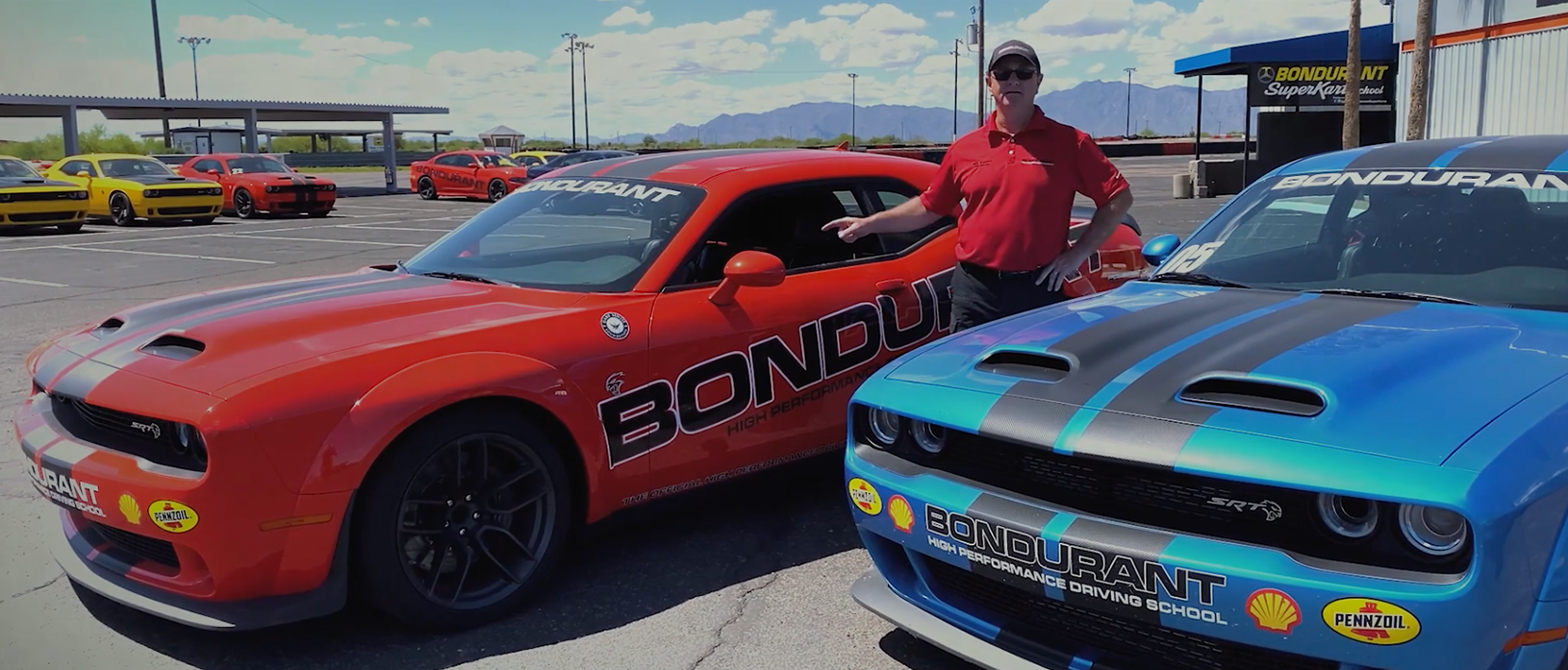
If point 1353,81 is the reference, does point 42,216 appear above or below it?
below

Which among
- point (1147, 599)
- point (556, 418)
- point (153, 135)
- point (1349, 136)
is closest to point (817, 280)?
point (556, 418)

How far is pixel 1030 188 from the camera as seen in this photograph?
397 centimetres

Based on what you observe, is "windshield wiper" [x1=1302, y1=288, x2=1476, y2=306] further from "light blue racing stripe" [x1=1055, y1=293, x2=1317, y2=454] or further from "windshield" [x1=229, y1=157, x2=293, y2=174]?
"windshield" [x1=229, y1=157, x2=293, y2=174]

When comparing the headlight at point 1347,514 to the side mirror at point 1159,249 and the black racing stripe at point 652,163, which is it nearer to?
the side mirror at point 1159,249

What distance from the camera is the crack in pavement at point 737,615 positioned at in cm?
314

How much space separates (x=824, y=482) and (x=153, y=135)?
306 ft

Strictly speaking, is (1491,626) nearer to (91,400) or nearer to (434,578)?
(434,578)

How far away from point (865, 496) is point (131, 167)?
22966mm

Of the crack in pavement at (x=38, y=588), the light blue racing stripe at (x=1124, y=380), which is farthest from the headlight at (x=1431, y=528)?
the crack in pavement at (x=38, y=588)

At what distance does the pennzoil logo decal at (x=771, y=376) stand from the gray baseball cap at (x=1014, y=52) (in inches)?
39.0

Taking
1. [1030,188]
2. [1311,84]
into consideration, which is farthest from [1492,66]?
[1030,188]

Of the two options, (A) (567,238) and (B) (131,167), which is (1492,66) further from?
(B) (131,167)

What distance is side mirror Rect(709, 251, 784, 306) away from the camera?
379cm

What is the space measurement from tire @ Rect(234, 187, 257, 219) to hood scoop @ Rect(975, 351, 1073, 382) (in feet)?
76.9
